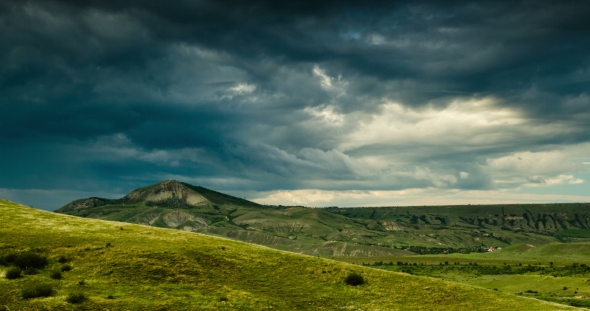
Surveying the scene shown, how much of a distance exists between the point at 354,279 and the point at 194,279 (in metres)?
21.0

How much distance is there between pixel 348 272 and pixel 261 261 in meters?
12.4

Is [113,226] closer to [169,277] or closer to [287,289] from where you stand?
[169,277]

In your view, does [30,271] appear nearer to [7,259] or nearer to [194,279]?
[7,259]

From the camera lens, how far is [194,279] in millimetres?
49250

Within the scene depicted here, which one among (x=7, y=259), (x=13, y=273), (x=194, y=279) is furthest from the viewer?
(x=194, y=279)

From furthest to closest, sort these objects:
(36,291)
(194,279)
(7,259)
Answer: (194,279) → (7,259) → (36,291)

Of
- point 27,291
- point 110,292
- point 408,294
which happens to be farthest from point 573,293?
point 27,291

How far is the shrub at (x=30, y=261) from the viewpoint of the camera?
152 ft

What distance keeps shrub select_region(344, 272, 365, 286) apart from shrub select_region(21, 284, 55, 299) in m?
34.2

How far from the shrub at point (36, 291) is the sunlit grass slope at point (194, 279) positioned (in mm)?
714

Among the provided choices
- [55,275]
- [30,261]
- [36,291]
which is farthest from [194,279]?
[30,261]

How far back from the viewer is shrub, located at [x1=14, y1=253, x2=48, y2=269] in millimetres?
46375

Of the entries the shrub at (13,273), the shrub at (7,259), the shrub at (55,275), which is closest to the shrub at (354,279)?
the shrub at (55,275)

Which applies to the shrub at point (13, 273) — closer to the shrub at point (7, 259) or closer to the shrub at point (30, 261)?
the shrub at point (30, 261)
